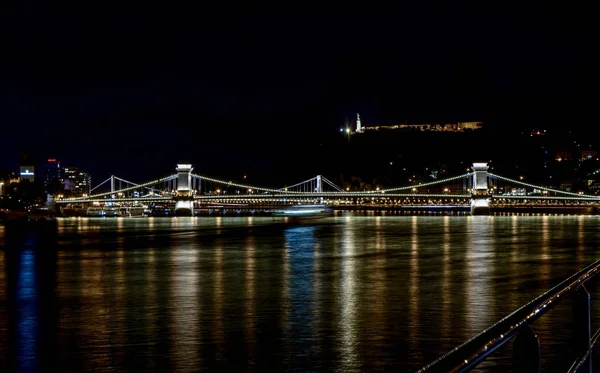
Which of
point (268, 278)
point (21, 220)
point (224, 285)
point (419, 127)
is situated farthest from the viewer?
point (419, 127)

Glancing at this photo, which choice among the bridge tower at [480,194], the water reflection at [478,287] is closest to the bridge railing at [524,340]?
the water reflection at [478,287]

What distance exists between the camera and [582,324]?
3.28 m

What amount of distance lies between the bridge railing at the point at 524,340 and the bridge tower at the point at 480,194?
8436cm

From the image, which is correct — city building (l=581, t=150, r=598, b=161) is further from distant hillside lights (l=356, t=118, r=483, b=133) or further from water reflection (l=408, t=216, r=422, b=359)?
water reflection (l=408, t=216, r=422, b=359)

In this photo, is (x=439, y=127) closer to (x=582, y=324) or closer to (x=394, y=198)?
(x=394, y=198)

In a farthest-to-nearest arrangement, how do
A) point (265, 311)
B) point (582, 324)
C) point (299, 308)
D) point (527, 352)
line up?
point (299, 308), point (265, 311), point (582, 324), point (527, 352)

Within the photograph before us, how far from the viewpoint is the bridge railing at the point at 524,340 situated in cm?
223

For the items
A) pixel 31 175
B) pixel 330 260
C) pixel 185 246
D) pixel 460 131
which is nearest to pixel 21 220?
pixel 185 246

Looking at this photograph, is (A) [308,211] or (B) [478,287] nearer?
(B) [478,287]

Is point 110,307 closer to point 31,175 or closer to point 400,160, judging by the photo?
point 400,160

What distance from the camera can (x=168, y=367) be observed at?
24.9 ft

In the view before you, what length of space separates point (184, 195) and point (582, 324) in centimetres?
9027

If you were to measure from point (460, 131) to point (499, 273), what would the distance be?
460 ft

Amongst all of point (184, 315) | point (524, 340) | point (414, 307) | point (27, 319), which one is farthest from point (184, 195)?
point (524, 340)
